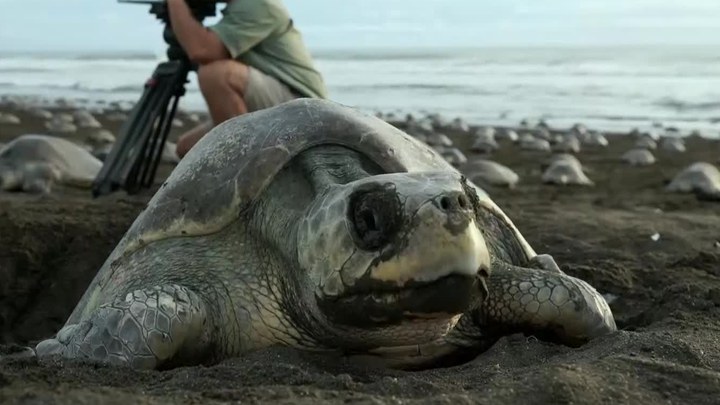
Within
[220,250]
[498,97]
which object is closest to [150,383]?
[220,250]

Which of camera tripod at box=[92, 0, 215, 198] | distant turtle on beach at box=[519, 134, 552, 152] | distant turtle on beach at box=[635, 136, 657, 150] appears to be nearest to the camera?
camera tripod at box=[92, 0, 215, 198]

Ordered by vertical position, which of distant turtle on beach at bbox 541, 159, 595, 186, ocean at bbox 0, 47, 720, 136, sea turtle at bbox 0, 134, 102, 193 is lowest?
ocean at bbox 0, 47, 720, 136

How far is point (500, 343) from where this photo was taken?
2.22 metres

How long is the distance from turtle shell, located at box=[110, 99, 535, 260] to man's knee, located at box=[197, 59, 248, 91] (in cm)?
169

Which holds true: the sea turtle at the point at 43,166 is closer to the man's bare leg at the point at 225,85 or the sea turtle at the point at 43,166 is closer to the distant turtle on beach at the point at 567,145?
the man's bare leg at the point at 225,85

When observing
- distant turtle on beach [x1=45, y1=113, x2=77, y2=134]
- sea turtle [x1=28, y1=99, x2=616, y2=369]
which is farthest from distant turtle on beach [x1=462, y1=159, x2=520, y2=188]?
distant turtle on beach [x1=45, y1=113, x2=77, y2=134]

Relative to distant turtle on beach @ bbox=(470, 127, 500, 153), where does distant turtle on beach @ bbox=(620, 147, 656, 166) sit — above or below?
above

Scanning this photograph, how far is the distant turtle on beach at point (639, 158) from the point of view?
27.4 feet

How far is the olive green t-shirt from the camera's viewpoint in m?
4.18

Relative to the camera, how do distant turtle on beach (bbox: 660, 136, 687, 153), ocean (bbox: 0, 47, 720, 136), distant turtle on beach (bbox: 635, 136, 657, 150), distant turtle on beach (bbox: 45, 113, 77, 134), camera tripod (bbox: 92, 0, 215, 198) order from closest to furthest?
1. camera tripod (bbox: 92, 0, 215, 198)
2. distant turtle on beach (bbox: 660, 136, 687, 153)
3. distant turtle on beach (bbox: 635, 136, 657, 150)
4. distant turtle on beach (bbox: 45, 113, 77, 134)
5. ocean (bbox: 0, 47, 720, 136)

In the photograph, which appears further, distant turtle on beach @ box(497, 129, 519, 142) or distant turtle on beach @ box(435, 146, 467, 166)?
distant turtle on beach @ box(497, 129, 519, 142)

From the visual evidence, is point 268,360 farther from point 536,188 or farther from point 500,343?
point 536,188

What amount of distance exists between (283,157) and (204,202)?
0.78 ft

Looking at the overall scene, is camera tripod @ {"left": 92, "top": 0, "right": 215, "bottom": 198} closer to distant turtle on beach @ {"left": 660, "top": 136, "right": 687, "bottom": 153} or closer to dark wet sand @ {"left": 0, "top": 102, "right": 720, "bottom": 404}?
dark wet sand @ {"left": 0, "top": 102, "right": 720, "bottom": 404}
